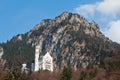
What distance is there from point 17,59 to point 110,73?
8929cm

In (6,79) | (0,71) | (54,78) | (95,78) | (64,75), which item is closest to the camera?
(6,79)

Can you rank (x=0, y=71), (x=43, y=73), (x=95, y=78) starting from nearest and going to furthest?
(x=0, y=71) → (x=95, y=78) → (x=43, y=73)

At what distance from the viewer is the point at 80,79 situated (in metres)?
135

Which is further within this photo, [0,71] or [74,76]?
[74,76]

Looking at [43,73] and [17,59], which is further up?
[43,73]

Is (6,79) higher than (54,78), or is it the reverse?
(54,78)

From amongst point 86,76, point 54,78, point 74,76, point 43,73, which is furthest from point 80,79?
point 43,73

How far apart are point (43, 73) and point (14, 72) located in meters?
123

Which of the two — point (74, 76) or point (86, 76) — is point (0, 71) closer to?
point (86, 76)

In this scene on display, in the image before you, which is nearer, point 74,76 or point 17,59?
point 17,59

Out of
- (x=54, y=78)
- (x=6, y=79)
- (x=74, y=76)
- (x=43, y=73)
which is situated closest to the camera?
(x=6, y=79)

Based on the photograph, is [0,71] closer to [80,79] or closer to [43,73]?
[80,79]

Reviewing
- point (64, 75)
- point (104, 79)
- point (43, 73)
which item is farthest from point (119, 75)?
point (43, 73)

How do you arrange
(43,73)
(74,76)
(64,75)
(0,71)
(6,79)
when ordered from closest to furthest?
(6,79) < (0,71) < (64,75) < (74,76) < (43,73)
